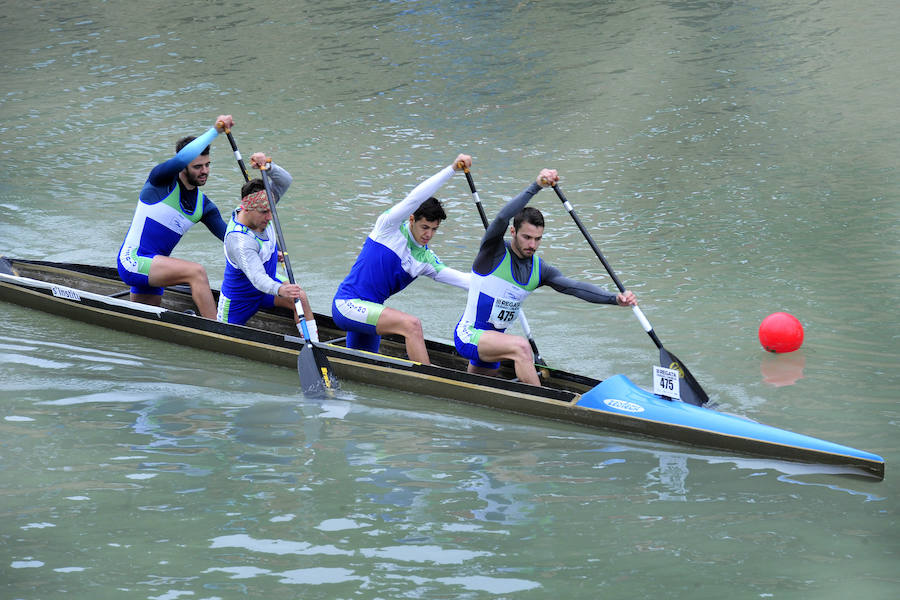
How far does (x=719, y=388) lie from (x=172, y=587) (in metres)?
4.14

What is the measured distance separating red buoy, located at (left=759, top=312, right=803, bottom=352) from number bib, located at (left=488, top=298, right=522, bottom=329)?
212 cm

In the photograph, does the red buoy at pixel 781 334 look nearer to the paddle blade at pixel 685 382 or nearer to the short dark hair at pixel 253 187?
the paddle blade at pixel 685 382

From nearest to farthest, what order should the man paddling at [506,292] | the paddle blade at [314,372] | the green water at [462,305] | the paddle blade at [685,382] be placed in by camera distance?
1. the green water at [462,305]
2. the man paddling at [506,292]
3. the paddle blade at [685,382]
4. the paddle blade at [314,372]

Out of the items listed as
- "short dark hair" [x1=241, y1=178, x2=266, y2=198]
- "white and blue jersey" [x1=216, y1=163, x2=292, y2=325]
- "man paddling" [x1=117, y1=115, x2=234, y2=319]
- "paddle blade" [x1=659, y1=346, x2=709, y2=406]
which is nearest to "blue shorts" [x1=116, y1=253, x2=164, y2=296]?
"man paddling" [x1=117, y1=115, x2=234, y2=319]

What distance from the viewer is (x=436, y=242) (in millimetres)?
10805

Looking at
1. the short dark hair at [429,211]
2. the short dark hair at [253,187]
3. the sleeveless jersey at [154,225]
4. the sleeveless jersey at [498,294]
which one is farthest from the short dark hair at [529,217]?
the sleeveless jersey at [154,225]

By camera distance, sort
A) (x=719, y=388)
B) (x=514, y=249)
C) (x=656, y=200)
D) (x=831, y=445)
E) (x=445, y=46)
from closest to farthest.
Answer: (x=831, y=445) < (x=514, y=249) < (x=719, y=388) < (x=656, y=200) < (x=445, y=46)

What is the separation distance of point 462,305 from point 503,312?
2.41m

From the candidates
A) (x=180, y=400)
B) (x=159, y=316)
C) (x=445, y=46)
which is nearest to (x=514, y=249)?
(x=180, y=400)

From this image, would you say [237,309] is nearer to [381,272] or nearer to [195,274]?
[195,274]

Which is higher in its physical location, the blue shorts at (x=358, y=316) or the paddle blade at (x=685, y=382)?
the blue shorts at (x=358, y=316)

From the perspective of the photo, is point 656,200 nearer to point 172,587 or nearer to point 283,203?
point 283,203

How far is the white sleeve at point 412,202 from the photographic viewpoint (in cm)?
656

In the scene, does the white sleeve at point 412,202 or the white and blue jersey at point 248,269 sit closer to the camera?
the white sleeve at point 412,202
